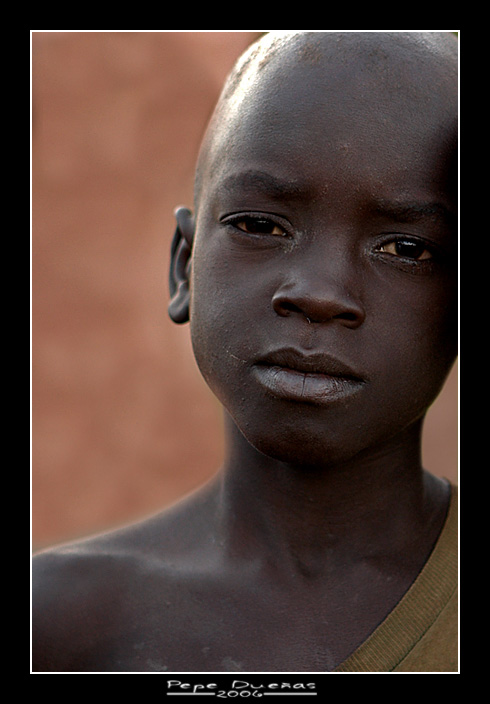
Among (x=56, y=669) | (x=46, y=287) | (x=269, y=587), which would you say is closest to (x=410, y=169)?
(x=269, y=587)

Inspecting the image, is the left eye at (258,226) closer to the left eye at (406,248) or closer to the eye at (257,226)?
the eye at (257,226)

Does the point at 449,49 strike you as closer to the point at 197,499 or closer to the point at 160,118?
the point at 197,499

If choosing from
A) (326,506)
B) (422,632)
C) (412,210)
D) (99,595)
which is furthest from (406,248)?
(99,595)

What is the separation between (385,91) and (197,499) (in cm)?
96

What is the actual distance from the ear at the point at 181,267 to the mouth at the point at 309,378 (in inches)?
16.4

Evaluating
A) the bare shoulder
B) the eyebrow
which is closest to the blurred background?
the bare shoulder

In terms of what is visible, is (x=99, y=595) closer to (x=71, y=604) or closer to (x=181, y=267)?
(x=71, y=604)

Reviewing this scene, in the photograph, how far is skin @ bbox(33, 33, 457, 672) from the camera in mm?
1564

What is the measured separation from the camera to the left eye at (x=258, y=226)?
162 cm

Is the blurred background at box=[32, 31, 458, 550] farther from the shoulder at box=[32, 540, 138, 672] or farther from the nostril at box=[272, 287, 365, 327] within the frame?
the nostril at box=[272, 287, 365, 327]

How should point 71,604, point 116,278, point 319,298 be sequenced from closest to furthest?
point 319,298 < point 71,604 < point 116,278

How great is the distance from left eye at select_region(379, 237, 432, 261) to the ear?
0.50m

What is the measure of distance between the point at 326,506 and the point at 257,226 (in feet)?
1.92

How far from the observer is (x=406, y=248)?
162 centimetres
